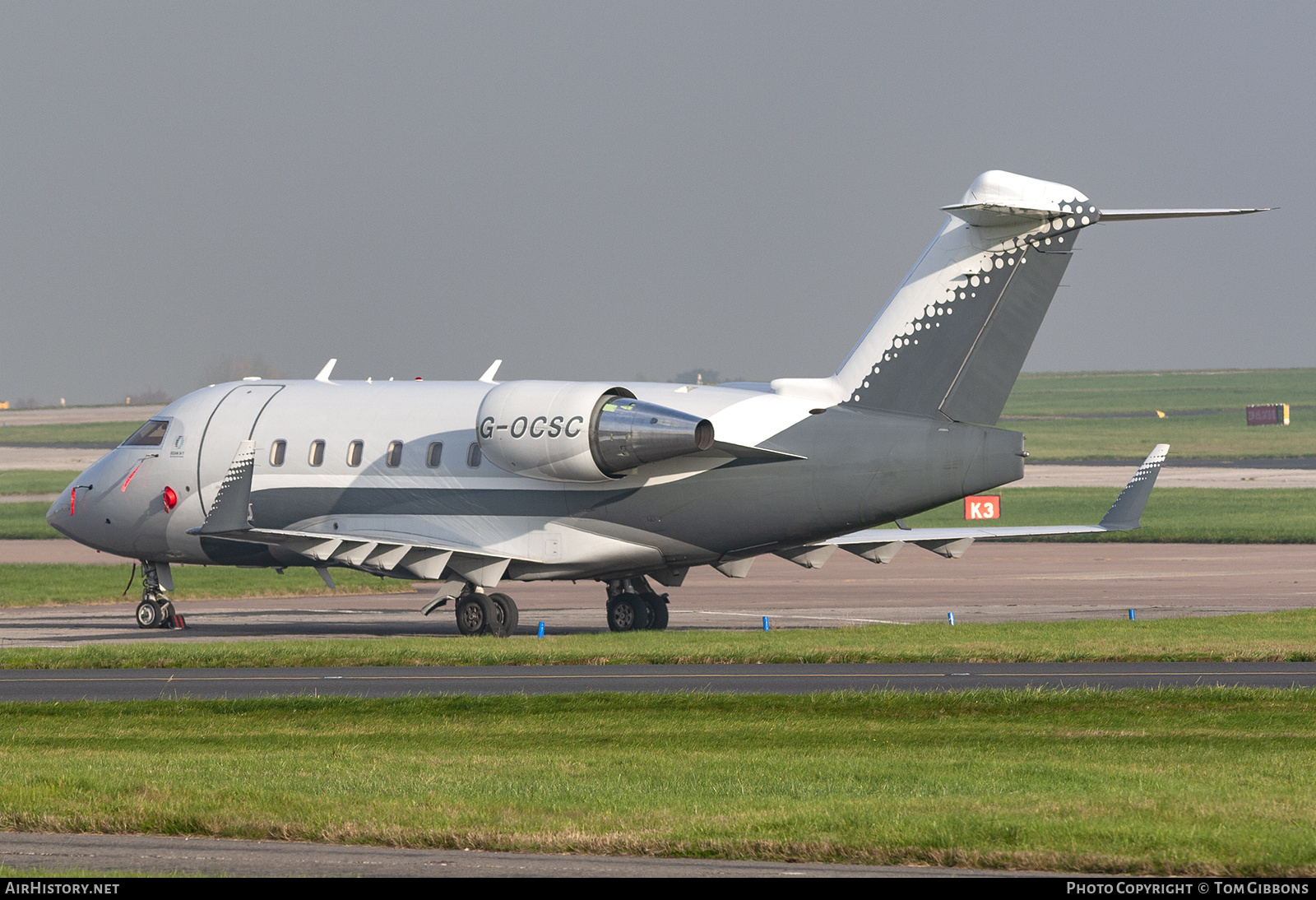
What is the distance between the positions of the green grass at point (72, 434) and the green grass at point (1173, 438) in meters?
69.5

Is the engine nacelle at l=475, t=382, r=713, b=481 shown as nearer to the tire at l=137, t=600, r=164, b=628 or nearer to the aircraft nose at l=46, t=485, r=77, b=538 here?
the tire at l=137, t=600, r=164, b=628

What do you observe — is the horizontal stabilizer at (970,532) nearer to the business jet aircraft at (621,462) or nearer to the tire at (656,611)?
the business jet aircraft at (621,462)

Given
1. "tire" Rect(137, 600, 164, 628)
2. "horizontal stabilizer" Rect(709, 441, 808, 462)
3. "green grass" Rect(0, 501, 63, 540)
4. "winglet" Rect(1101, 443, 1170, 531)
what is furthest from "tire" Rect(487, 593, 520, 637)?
"green grass" Rect(0, 501, 63, 540)

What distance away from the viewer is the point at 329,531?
1272 inches

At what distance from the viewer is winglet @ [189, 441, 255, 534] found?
30.8 metres

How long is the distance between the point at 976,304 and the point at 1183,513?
1614 inches

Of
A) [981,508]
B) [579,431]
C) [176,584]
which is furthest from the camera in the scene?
[981,508]

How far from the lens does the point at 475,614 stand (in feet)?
102

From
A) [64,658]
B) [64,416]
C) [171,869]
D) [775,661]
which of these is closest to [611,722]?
[775,661]

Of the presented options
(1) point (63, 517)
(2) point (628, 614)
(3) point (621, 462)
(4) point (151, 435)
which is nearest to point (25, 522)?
(1) point (63, 517)

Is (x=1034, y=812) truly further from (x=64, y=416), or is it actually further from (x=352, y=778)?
(x=64, y=416)

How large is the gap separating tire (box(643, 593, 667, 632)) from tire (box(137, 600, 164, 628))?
971 cm

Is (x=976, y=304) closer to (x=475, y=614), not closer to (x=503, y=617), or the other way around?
(x=503, y=617)

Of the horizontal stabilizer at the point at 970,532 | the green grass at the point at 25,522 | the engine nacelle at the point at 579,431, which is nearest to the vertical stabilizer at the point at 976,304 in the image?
the engine nacelle at the point at 579,431
